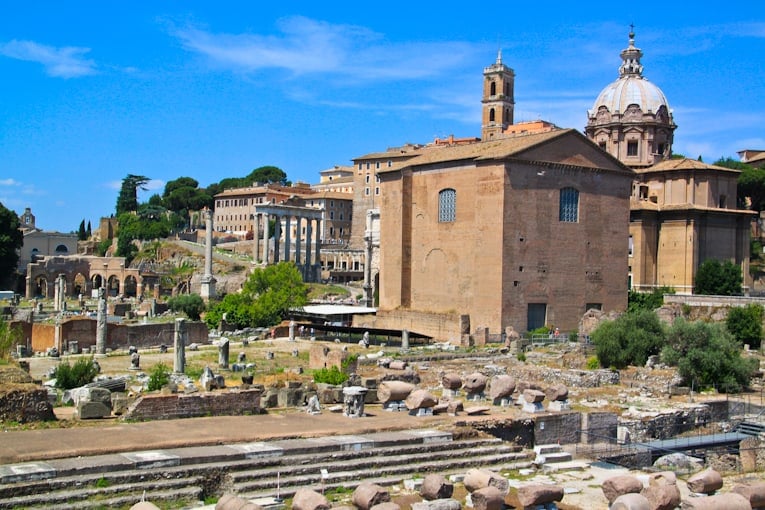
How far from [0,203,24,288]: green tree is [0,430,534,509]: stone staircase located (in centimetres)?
6591

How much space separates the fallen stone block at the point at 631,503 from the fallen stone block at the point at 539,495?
109 centimetres

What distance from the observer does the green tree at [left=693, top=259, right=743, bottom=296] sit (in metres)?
49.2

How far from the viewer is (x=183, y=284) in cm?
7712

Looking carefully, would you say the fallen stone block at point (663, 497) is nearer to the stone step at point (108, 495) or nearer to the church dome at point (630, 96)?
the stone step at point (108, 495)

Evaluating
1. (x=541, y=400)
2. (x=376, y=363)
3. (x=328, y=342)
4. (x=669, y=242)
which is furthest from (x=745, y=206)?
(x=541, y=400)

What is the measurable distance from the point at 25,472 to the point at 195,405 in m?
5.23

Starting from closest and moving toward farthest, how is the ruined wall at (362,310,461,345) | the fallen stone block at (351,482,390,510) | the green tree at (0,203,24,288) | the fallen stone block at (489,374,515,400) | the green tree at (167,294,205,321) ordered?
1. the fallen stone block at (351,482,390,510)
2. the fallen stone block at (489,374,515,400)
3. the ruined wall at (362,310,461,345)
4. the green tree at (167,294,205,321)
5. the green tree at (0,203,24,288)

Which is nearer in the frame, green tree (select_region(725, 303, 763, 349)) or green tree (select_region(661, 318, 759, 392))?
green tree (select_region(661, 318, 759, 392))

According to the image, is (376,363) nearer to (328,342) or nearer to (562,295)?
(328,342)

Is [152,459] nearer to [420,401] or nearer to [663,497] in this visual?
[420,401]

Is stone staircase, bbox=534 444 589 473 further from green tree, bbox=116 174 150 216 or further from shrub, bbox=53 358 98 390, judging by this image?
green tree, bbox=116 174 150 216

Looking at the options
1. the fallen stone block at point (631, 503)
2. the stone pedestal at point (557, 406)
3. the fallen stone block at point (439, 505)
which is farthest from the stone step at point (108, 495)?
the stone pedestal at point (557, 406)

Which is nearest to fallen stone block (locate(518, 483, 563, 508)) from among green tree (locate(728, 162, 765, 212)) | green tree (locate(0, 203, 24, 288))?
green tree (locate(728, 162, 765, 212))

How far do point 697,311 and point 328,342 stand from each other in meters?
→ 18.3
